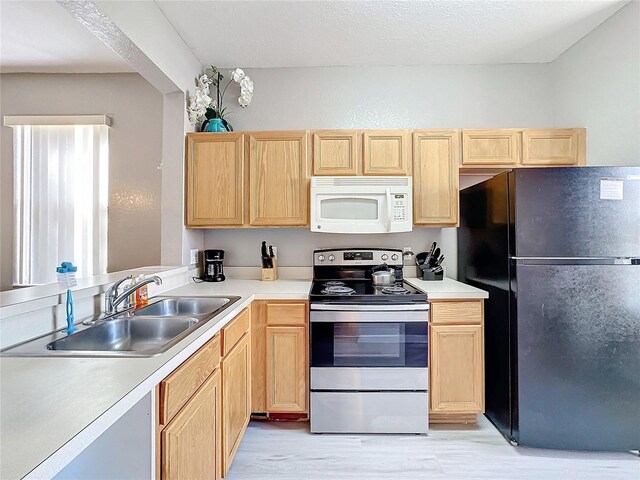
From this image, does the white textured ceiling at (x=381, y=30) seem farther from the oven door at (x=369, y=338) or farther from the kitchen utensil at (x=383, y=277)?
the oven door at (x=369, y=338)

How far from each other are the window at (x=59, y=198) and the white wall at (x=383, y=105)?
1.18 meters

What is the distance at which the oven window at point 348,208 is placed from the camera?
2.51 m

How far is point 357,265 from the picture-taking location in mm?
2750

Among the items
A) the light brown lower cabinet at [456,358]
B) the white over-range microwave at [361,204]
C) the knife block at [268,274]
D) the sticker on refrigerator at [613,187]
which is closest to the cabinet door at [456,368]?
the light brown lower cabinet at [456,358]

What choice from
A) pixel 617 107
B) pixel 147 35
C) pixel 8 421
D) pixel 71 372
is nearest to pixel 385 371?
pixel 71 372

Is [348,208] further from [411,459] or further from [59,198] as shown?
[59,198]

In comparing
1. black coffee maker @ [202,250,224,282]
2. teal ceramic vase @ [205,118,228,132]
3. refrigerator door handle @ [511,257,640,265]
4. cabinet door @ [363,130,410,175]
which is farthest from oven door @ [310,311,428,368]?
teal ceramic vase @ [205,118,228,132]

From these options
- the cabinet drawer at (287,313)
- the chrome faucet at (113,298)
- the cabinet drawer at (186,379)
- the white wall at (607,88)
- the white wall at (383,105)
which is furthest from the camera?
the white wall at (383,105)

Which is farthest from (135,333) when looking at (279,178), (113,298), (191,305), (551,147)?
(551,147)

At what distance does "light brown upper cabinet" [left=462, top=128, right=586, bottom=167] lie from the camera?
2551mm

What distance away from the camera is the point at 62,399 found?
764mm

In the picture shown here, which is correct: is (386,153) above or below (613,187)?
above

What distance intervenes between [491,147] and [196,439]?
2579 mm

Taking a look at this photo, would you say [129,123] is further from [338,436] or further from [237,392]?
[338,436]
